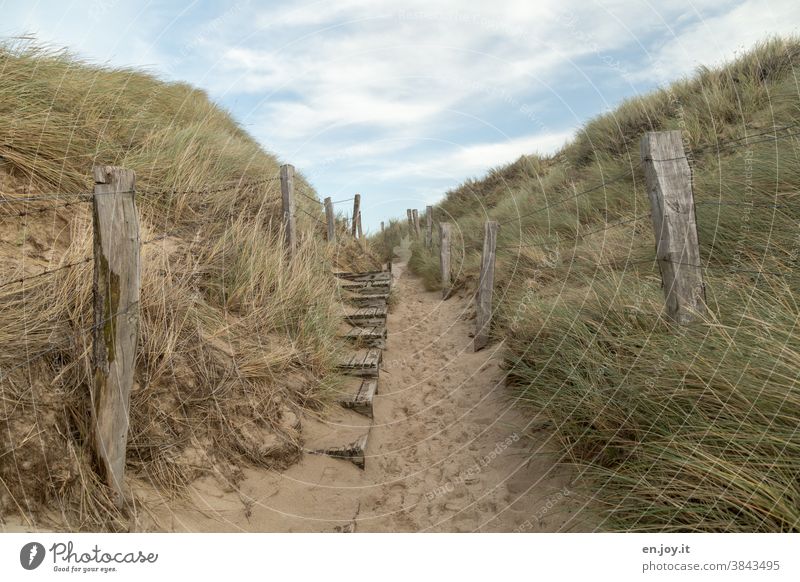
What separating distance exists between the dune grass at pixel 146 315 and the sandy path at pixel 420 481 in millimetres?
217

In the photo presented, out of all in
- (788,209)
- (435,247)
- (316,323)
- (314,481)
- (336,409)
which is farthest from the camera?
(435,247)

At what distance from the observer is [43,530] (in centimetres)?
208

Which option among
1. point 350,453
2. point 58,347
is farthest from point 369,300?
point 58,347

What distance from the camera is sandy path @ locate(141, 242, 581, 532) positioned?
2.75 m

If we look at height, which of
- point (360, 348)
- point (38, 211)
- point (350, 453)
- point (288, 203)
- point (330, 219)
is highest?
point (330, 219)

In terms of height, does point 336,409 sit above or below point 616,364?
below

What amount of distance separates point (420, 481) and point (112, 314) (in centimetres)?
Result: 237

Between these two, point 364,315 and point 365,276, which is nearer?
point 364,315

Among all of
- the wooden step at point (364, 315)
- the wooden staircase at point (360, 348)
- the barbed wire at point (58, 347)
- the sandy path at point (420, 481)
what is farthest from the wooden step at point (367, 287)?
the barbed wire at point (58, 347)

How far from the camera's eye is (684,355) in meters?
2.48

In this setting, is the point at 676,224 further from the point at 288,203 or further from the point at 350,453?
the point at 288,203

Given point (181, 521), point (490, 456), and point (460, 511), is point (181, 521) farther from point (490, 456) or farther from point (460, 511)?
point (490, 456)

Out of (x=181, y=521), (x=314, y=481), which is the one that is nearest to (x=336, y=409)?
(x=314, y=481)

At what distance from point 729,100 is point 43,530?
35.2 ft
